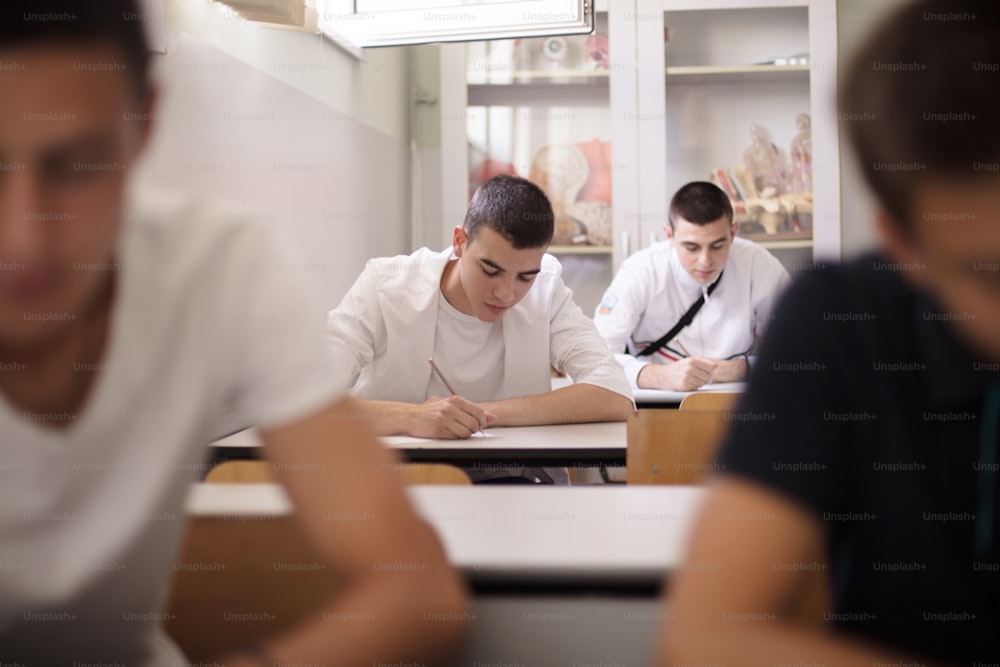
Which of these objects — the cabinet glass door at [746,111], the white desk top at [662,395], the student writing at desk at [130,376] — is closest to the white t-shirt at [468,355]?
the white desk top at [662,395]

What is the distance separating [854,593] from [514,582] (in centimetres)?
21

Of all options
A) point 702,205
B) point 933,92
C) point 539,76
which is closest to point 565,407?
point 702,205

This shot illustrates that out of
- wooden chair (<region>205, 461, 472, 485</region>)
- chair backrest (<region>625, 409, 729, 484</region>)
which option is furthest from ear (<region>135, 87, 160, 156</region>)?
chair backrest (<region>625, 409, 729, 484</region>)

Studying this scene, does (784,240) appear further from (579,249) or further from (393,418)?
(393,418)

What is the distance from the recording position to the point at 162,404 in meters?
0.45

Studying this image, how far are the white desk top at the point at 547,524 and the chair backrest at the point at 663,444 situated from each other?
10.9 inches

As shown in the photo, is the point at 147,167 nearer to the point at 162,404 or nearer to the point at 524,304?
the point at 162,404

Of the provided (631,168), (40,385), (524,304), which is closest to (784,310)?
(40,385)

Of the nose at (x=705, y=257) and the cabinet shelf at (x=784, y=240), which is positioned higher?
the cabinet shelf at (x=784, y=240)

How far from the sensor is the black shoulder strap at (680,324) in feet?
7.57

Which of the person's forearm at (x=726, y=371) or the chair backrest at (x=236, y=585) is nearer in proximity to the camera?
the chair backrest at (x=236, y=585)

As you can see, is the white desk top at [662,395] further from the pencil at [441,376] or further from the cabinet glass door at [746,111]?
the cabinet glass door at [746,111]

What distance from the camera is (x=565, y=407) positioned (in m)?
1.49

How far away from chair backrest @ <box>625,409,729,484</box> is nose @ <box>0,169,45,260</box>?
2.65 feet
